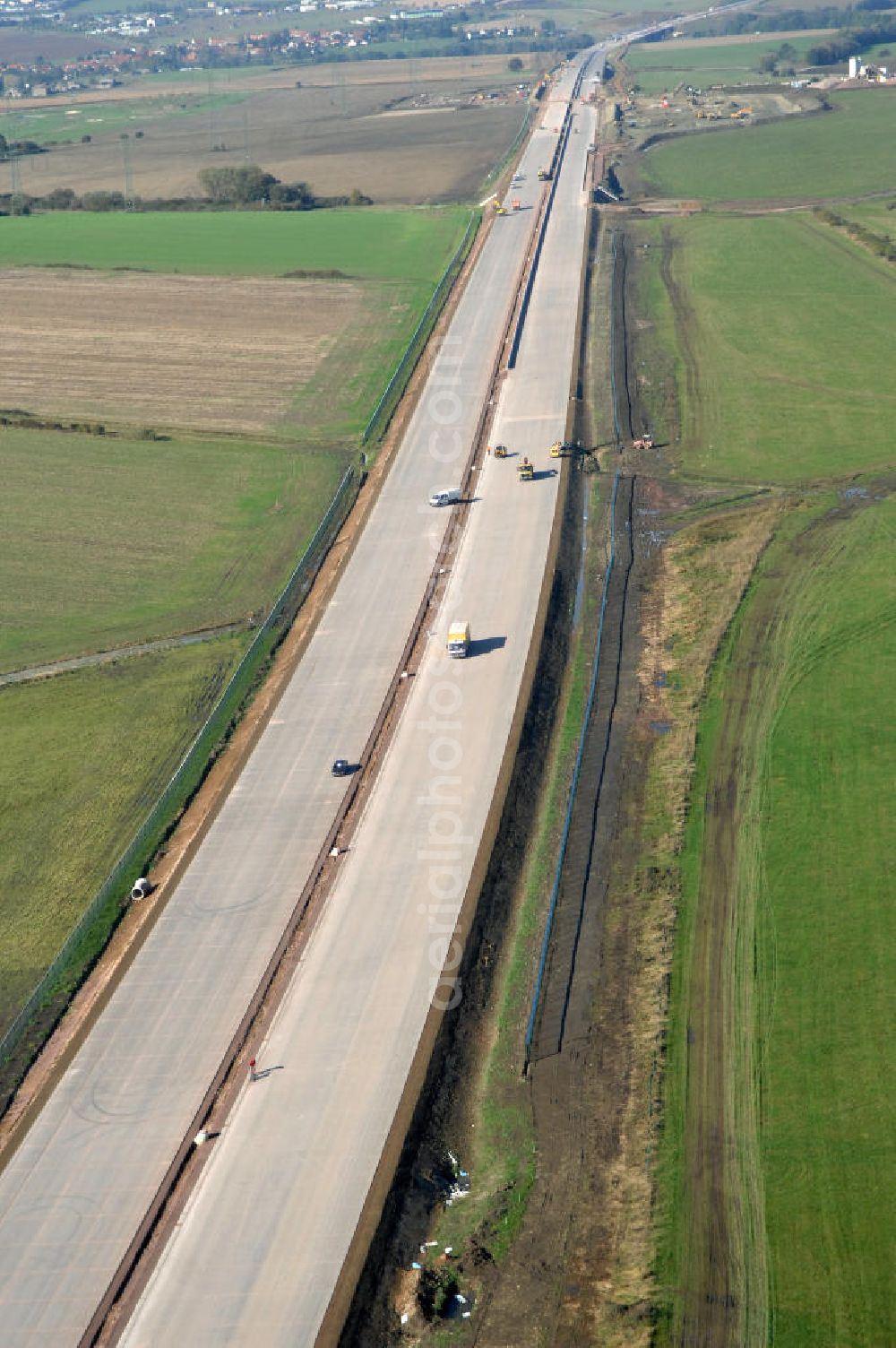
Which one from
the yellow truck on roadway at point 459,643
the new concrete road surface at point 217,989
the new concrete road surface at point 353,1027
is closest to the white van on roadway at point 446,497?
the new concrete road surface at point 217,989

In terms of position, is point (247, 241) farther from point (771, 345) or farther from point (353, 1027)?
point (353, 1027)

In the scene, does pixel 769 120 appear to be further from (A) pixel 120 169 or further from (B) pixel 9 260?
(B) pixel 9 260

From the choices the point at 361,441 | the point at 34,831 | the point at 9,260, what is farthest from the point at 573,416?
the point at 9,260

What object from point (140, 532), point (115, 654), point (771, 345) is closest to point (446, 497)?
point (140, 532)

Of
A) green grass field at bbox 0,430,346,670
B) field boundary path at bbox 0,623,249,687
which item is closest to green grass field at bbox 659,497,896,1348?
field boundary path at bbox 0,623,249,687

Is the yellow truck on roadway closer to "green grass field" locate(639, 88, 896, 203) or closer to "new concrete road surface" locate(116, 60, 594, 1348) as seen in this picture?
"new concrete road surface" locate(116, 60, 594, 1348)

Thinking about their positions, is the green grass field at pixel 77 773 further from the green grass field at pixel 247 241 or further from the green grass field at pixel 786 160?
the green grass field at pixel 786 160
